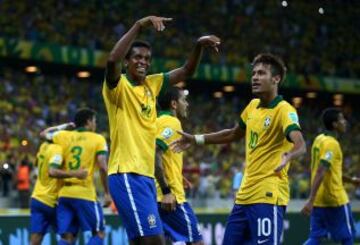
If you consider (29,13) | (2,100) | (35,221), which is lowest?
(35,221)

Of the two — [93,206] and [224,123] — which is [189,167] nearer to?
[224,123]

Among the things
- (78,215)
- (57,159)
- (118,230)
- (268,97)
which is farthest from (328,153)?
(118,230)

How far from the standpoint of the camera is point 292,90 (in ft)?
140

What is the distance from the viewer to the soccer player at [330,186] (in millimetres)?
12227

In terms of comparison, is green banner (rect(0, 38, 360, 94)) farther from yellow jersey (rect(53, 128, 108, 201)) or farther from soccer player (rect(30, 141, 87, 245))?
yellow jersey (rect(53, 128, 108, 201))

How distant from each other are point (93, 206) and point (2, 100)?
1529 centimetres

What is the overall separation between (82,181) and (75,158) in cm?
38

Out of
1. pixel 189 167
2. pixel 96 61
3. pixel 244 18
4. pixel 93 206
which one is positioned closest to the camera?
pixel 93 206

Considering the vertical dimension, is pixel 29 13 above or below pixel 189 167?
above

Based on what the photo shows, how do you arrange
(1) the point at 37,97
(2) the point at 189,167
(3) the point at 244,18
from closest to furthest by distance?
(2) the point at 189,167 → (1) the point at 37,97 → (3) the point at 244,18

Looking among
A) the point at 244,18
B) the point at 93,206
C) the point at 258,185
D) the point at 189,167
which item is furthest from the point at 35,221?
the point at 244,18

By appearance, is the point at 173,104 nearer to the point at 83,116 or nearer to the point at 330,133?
the point at 83,116

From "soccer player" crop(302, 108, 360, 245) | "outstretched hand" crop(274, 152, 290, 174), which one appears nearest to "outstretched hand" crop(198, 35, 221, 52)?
"outstretched hand" crop(274, 152, 290, 174)

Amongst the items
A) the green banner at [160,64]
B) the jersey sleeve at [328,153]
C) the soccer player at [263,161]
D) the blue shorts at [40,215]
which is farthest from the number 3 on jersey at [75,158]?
the green banner at [160,64]
